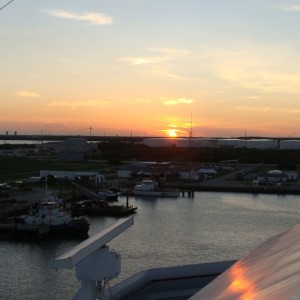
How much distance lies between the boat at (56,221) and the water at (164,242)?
28 cm

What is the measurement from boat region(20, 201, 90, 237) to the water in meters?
0.28

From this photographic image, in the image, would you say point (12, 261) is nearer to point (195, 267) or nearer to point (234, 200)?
point (195, 267)

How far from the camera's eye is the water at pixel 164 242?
4652 millimetres

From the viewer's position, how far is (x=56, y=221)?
7160 millimetres

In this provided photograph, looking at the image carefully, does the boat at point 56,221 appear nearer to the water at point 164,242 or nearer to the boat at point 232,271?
the water at point 164,242

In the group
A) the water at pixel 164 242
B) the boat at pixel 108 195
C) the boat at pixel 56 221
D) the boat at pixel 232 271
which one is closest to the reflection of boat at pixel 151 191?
the boat at pixel 108 195

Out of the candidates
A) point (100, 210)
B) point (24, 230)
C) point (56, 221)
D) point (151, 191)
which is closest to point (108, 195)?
point (151, 191)

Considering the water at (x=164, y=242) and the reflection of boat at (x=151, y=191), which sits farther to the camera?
the reflection of boat at (x=151, y=191)

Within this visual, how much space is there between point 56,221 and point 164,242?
5.72ft

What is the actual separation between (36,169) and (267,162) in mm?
11000

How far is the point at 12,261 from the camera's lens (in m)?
5.49

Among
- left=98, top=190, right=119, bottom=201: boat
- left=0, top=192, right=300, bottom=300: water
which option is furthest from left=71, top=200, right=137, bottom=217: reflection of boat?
left=98, top=190, right=119, bottom=201: boat

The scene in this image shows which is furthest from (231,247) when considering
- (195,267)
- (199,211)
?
(195,267)

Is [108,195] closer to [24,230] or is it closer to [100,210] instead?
[100,210]
